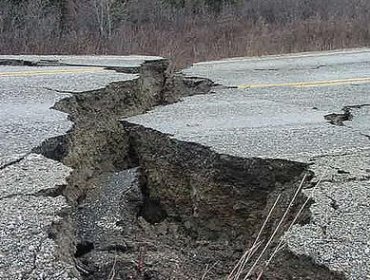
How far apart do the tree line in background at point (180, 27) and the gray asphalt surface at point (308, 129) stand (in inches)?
109

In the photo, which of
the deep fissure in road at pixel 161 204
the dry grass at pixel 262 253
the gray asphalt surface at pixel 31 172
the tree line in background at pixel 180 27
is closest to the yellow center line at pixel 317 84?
the gray asphalt surface at pixel 31 172

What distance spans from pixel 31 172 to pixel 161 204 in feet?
2.80

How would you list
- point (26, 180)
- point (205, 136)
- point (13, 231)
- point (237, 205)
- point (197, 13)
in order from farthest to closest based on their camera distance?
point (197, 13)
point (205, 136)
point (237, 205)
point (26, 180)
point (13, 231)

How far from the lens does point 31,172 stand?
9.79 feet

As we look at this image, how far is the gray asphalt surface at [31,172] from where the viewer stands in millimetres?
2167

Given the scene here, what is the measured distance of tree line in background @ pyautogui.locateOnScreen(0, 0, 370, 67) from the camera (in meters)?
10.5

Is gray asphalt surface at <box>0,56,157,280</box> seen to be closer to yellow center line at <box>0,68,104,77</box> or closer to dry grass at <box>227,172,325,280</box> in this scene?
yellow center line at <box>0,68,104,77</box>

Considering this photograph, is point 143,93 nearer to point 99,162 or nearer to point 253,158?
point 99,162

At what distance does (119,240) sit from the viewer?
2881 mm

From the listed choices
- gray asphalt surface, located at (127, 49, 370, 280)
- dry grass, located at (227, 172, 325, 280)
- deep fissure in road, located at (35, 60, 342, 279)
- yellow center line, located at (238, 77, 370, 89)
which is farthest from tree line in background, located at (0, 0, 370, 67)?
dry grass, located at (227, 172, 325, 280)

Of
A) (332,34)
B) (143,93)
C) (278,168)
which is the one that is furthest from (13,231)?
(332,34)

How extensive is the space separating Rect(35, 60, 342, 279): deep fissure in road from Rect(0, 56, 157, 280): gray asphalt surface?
0.09 m

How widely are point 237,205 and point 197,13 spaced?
40.7 feet

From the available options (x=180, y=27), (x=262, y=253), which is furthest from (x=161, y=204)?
(x=180, y=27)
